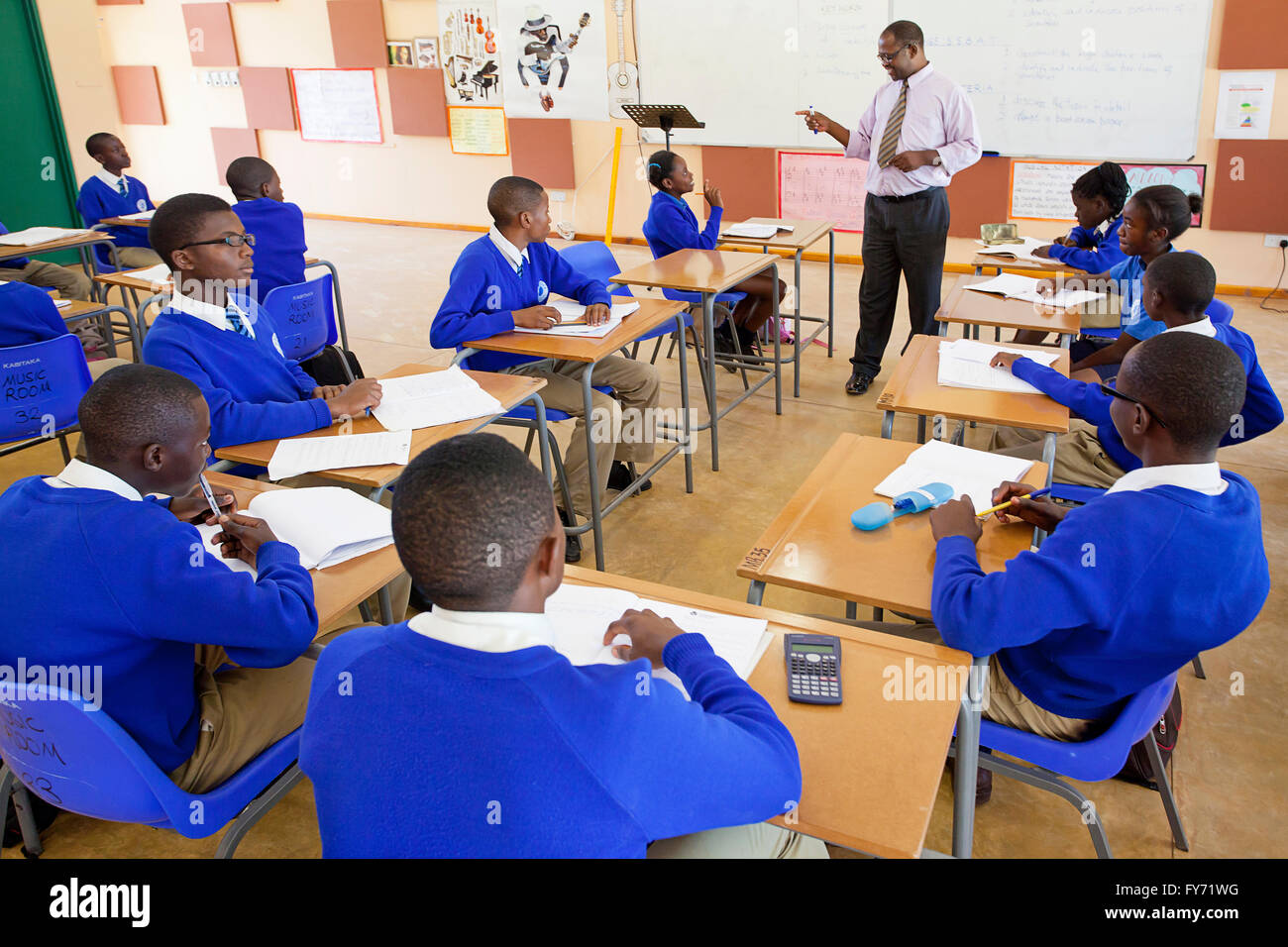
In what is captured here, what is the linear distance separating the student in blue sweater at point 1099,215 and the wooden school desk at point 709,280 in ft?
4.18

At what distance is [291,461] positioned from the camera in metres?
2.25

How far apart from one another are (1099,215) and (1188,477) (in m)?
2.97

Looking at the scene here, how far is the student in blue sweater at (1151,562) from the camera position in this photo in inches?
56.6

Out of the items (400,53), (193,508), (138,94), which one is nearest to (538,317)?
(193,508)

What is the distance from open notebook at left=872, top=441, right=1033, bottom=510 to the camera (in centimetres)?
200

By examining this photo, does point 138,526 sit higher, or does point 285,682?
point 138,526

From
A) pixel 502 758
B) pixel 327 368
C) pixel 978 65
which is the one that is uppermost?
pixel 978 65

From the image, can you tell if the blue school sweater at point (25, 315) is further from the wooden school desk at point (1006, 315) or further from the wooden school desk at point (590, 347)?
the wooden school desk at point (1006, 315)

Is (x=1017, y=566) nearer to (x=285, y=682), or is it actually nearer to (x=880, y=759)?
(x=880, y=759)

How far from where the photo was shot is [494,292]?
3.40 metres

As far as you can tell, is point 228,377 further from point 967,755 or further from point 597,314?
point 967,755

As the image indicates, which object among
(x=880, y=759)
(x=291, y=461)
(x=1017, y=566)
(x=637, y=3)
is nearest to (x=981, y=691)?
(x=1017, y=566)
